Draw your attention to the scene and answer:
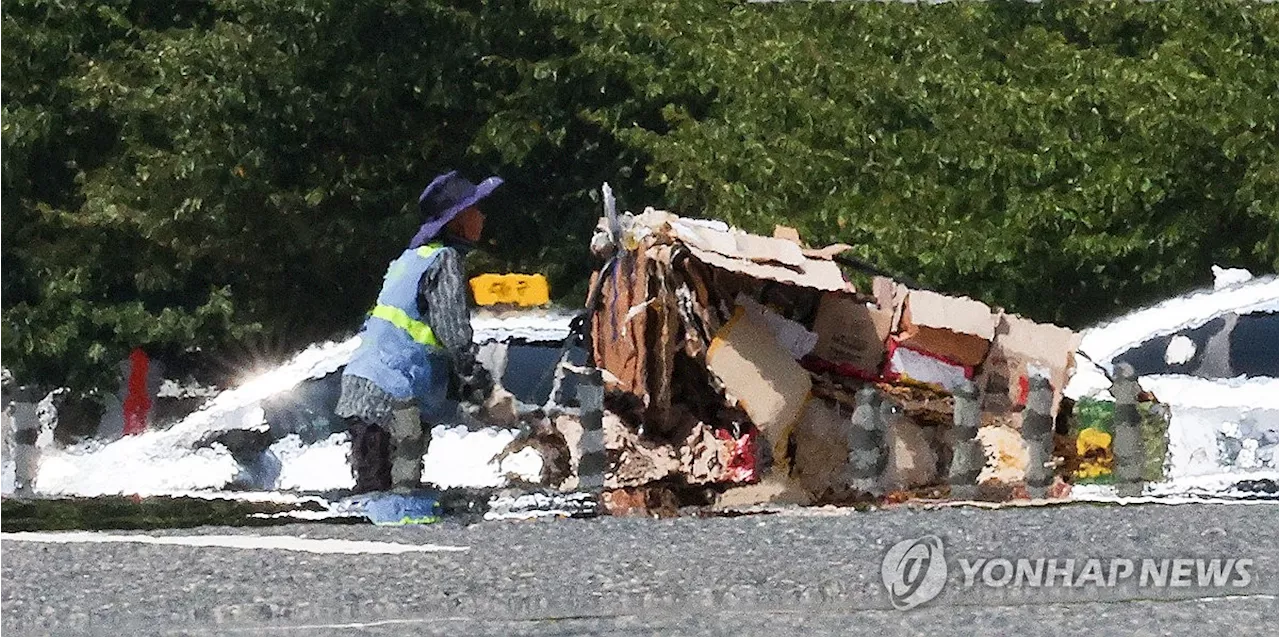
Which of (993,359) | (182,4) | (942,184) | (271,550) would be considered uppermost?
(182,4)

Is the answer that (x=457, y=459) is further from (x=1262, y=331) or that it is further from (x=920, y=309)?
(x=1262, y=331)

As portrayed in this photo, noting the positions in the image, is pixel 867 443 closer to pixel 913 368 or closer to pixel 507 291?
pixel 913 368

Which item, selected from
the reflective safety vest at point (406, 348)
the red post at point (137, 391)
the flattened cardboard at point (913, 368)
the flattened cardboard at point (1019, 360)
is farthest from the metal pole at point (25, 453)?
the red post at point (137, 391)

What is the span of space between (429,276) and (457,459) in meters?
1.66

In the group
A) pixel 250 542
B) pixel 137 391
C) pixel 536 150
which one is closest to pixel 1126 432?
pixel 250 542

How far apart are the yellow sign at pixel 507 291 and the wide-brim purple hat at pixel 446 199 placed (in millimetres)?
1617

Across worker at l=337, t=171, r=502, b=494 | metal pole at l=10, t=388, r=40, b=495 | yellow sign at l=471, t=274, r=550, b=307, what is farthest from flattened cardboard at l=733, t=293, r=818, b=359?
metal pole at l=10, t=388, r=40, b=495

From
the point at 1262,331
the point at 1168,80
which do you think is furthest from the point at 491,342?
the point at 1168,80

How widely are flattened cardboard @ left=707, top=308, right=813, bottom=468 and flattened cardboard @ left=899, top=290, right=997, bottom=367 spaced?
550mm

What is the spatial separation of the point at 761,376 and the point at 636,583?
3772mm

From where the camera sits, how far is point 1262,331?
43.6 feet

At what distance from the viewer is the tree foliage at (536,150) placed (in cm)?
1898

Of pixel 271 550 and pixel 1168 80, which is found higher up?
pixel 1168 80

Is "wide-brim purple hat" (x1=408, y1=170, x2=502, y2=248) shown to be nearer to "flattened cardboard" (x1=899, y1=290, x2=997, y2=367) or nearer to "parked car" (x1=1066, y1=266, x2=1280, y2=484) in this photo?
"flattened cardboard" (x1=899, y1=290, x2=997, y2=367)
